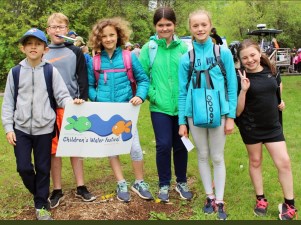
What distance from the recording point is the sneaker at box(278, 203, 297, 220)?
4039 mm

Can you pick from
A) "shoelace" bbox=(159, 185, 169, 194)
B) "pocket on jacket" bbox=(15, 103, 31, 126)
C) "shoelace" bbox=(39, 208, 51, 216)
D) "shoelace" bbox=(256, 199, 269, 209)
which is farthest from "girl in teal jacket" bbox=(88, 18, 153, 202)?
"shoelace" bbox=(256, 199, 269, 209)

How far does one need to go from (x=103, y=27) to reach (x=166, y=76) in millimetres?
831

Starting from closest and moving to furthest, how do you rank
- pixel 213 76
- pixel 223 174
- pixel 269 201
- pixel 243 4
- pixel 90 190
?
pixel 213 76, pixel 223 174, pixel 269 201, pixel 90 190, pixel 243 4

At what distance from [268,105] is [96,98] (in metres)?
1.76

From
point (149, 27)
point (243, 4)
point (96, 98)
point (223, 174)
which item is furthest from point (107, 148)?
point (243, 4)

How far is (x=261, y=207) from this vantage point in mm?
4242

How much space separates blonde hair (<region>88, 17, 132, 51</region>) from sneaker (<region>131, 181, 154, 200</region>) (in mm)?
1585

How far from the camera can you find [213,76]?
12.8 feet

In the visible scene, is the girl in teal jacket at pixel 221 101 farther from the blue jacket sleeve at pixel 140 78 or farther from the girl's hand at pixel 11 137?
the girl's hand at pixel 11 137

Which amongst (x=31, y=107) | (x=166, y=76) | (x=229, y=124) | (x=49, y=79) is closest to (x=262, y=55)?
(x=229, y=124)

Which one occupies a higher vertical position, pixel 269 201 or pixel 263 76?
pixel 263 76

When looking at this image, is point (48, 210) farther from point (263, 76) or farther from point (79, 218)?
point (263, 76)

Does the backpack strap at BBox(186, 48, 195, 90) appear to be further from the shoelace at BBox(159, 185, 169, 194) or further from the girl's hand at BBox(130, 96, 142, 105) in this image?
the shoelace at BBox(159, 185, 169, 194)

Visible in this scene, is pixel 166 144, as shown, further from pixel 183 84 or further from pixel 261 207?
pixel 261 207
